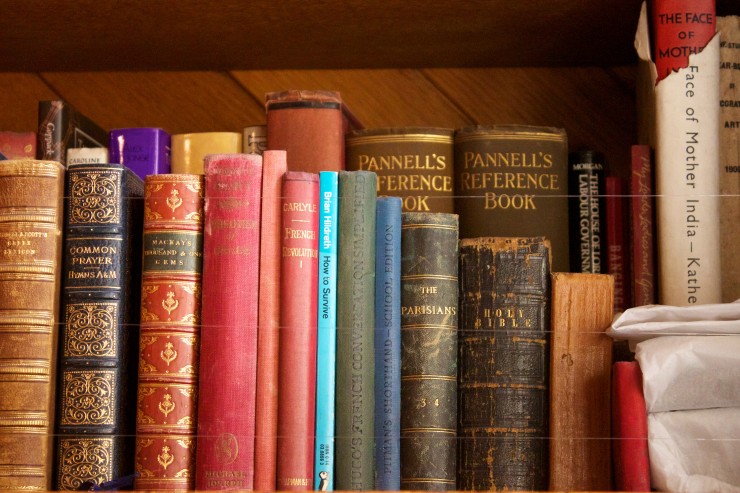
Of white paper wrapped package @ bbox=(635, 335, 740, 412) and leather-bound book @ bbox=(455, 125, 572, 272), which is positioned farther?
leather-bound book @ bbox=(455, 125, 572, 272)

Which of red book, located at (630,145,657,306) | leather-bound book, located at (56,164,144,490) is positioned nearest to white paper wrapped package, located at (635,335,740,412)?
red book, located at (630,145,657,306)

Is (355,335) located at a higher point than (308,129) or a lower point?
lower

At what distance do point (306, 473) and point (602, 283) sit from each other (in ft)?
0.80

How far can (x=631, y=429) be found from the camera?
713mm

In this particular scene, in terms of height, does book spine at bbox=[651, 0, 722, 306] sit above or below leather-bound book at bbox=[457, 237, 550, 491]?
above

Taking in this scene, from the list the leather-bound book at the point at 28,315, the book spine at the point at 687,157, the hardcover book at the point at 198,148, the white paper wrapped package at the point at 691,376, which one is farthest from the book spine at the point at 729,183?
the leather-bound book at the point at 28,315

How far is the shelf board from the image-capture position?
0.90 metres

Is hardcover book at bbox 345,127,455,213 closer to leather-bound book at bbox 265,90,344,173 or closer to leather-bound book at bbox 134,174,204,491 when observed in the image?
leather-bound book at bbox 265,90,344,173

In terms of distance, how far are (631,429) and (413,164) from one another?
0.27 m

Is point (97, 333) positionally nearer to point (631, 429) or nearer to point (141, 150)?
point (141, 150)

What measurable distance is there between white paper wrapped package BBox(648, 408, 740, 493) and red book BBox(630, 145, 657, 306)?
0.13 m

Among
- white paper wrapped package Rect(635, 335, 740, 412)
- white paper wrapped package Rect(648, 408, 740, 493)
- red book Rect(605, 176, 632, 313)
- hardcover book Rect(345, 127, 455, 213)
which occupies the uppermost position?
hardcover book Rect(345, 127, 455, 213)

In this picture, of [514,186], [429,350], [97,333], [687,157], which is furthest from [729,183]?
[97,333]

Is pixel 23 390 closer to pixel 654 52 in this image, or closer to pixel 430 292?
pixel 430 292
